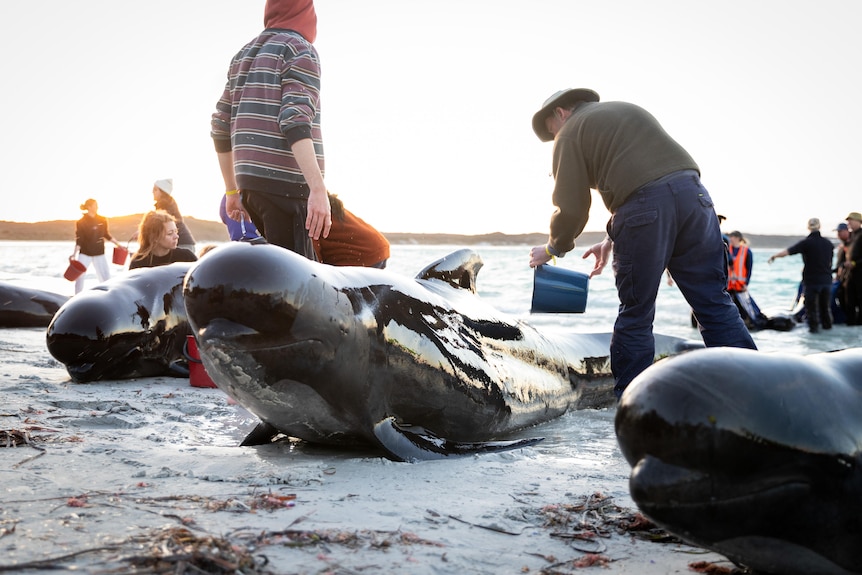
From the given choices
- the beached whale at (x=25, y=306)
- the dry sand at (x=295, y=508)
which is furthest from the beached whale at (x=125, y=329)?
the beached whale at (x=25, y=306)

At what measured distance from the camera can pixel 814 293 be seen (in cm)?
1612

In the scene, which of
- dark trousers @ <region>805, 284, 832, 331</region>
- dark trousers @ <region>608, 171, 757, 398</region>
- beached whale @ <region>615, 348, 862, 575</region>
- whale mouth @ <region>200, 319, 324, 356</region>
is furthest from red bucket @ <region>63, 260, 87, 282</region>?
dark trousers @ <region>805, 284, 832, 331</region>

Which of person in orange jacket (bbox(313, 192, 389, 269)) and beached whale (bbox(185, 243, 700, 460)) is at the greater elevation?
person in orange jacket (bbox(313, 192, 389, 269))

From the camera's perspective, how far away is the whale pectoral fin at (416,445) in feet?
12.2

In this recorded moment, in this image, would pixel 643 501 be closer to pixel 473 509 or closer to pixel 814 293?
pixel 473 509

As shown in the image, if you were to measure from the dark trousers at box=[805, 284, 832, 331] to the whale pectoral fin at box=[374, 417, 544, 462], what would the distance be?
13885mm

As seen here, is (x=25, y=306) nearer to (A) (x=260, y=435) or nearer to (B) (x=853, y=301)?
(A) (x=260, y=435)

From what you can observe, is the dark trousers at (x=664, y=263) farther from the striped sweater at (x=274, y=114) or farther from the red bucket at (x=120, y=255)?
the red bucket at (x=120, y=255)

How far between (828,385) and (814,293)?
15.4 metres

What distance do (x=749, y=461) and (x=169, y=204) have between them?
A: 29.6 ft

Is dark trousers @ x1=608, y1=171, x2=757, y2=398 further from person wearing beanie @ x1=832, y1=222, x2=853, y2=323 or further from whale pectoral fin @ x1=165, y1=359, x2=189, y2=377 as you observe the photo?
person wearing beanie @ x1=832, y1=222, x2=853, y2=323

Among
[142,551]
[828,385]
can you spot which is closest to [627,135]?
[828,385]

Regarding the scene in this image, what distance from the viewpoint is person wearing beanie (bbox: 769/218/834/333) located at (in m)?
16.1

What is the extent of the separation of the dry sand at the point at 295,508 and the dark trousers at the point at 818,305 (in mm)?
13398
